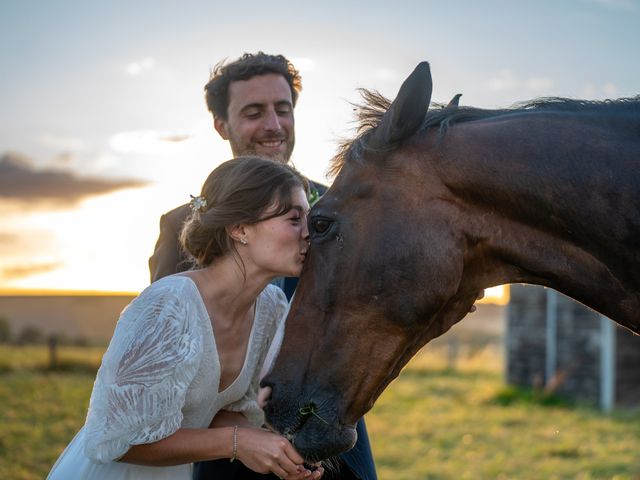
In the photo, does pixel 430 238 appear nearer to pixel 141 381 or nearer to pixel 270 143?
pixel 141 381

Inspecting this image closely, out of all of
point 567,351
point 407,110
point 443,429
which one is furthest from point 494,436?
point 407,110

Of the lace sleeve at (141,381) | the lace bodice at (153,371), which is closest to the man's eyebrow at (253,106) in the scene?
the lace bodice at (153,371)

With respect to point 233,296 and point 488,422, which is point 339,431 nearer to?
point 233,296

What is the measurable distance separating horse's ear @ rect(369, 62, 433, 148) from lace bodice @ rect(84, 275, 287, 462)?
1.05m

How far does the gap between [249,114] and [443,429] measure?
8.70 meters

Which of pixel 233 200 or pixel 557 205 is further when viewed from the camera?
pixel 233 200

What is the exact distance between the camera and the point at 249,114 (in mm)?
4426

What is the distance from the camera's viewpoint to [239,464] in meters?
3.59

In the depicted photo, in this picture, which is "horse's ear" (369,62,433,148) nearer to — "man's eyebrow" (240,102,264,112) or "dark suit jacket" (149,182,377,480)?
"dark suit jacket" (149,182,377,480)

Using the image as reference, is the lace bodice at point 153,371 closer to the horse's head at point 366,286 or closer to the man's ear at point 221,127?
the horse's head at point 366,286

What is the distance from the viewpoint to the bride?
303 centimetres

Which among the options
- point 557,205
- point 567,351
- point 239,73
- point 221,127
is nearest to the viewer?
point 557,205

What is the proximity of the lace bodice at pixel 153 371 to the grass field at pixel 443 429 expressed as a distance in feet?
16.1

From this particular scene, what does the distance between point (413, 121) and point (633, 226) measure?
0.80 meters
